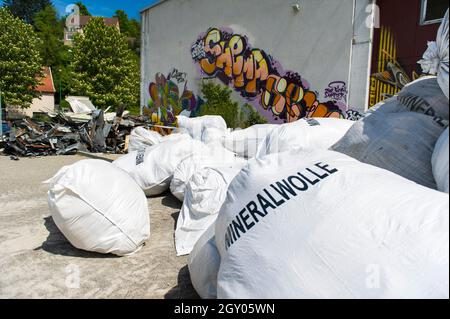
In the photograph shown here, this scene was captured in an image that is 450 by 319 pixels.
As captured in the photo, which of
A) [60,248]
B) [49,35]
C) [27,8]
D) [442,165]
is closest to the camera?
[442,165]

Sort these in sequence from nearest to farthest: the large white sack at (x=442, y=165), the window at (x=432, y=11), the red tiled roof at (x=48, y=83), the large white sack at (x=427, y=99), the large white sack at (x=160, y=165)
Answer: the large white sack at (x=442, y=165) → the large white sack at (x=427, y=99) → the large white sack at (x=160, y=165) → the window at (x=432, y=11) → the red tiled roof at (x=48, y=83)

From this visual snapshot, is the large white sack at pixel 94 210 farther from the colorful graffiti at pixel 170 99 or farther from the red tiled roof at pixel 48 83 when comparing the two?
the red tiled roof at pixel 48 83

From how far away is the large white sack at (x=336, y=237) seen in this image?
0.94m

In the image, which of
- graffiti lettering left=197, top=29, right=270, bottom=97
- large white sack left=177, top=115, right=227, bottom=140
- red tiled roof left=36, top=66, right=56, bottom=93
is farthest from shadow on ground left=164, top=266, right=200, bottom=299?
red tiled roof left=36, top=66, right=56, bottom=93

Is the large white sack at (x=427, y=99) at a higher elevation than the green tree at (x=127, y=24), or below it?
below

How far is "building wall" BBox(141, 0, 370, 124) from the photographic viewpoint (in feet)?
20.0

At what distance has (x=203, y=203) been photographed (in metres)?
2.63

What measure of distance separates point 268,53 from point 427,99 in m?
6.09

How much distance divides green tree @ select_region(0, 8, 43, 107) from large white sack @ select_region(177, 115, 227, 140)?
755 inches

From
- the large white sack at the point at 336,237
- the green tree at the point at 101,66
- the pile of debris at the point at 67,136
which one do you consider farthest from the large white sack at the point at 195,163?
the green tree at the point at 101,66

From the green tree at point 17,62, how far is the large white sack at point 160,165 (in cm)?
2058

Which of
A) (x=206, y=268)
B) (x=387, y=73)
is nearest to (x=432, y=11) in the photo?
(x=387, y=73)

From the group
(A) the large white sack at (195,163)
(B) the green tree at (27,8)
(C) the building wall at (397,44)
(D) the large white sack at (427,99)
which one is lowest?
(A) the large white sack at (195,163)

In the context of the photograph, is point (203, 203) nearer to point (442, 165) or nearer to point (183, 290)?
point (183, 290)
